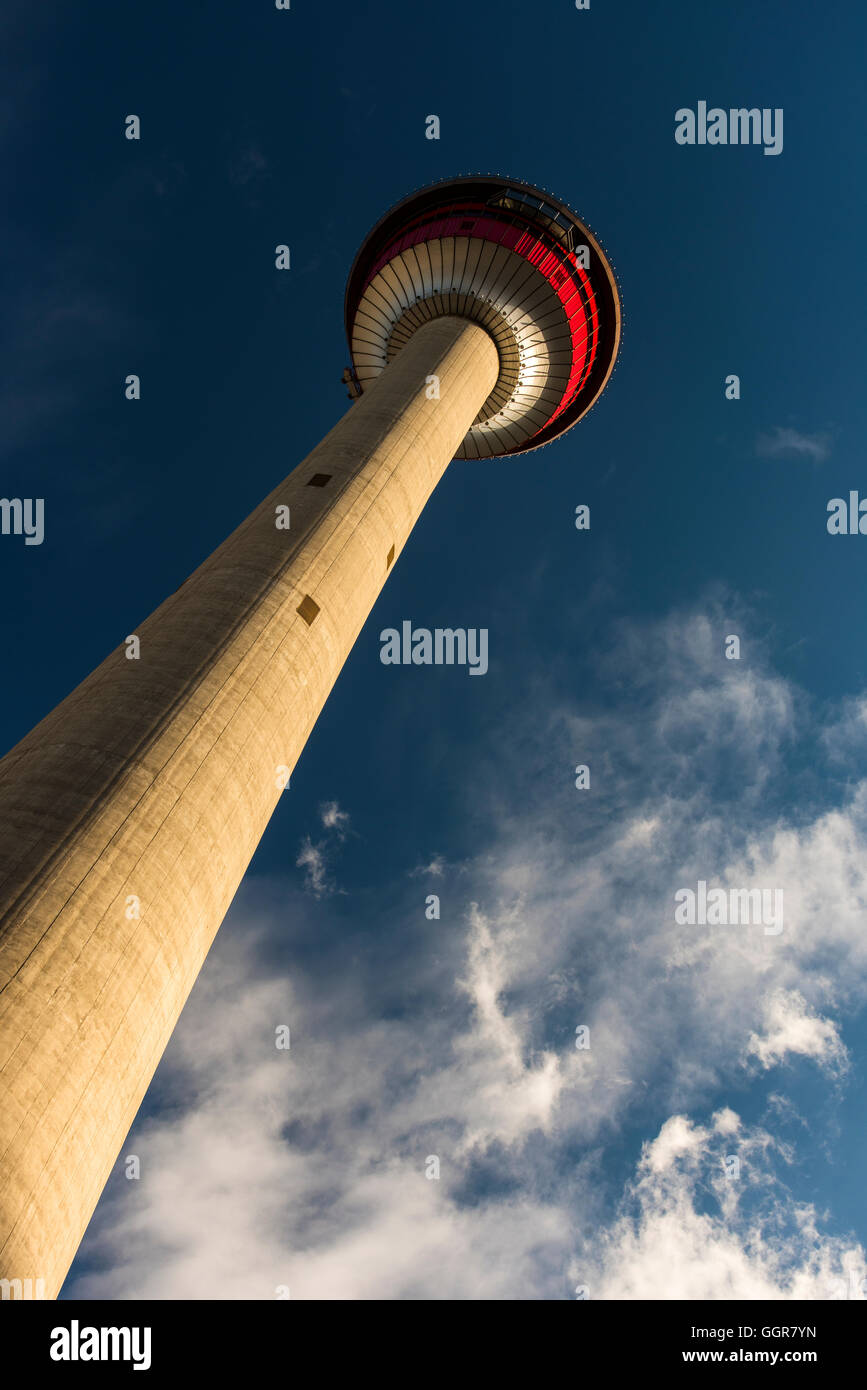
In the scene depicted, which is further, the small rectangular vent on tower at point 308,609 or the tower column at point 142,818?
the small rectangular vent on tower at point 308,609

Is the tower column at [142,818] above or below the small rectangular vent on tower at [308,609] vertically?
below

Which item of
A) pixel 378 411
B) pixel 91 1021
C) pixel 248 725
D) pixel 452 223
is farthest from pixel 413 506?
pixel 91 1021

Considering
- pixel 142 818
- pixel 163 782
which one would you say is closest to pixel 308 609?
pixel 163 782

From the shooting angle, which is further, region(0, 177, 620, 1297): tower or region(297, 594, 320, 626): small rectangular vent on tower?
region(297, 594, 320, 626): small rectangular vent on tower

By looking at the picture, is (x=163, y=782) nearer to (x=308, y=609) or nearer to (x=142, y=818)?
(x=142, y=818)
